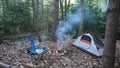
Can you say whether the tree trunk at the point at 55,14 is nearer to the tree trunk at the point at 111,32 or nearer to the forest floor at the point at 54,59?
the forest floor at the point at 54,59

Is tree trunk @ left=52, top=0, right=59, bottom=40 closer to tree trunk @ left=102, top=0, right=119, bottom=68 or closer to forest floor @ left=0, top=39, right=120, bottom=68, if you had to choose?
forest floor @ left=0, top=39, right=120, bottom=68

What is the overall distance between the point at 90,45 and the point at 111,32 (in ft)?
6.24

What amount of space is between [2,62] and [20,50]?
87 centimetres

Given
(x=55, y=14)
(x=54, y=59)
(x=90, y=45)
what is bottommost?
(x=54, y=59)

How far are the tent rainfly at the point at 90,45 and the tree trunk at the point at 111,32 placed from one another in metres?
1.52

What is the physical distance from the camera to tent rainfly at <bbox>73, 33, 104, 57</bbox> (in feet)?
16.1

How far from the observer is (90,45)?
505cm

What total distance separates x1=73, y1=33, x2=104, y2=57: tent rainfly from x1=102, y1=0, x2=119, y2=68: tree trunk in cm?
152

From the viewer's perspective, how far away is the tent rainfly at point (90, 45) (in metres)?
4.91

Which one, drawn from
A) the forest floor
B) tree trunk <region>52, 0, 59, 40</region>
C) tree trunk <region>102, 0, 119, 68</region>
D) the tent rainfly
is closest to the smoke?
tree trunk <region>52, 0, 59, 40</region>

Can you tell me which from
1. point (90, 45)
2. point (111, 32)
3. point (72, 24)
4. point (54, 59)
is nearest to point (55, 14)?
point (90, 45)

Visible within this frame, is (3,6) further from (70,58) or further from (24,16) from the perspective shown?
(70,58)

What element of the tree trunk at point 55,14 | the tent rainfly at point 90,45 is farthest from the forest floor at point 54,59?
the tree trunk at point 55,14

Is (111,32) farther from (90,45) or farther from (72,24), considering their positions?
(72,24)
